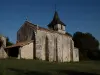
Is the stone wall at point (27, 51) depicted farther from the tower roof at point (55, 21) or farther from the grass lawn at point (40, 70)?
the tower roof at point (55, 21)

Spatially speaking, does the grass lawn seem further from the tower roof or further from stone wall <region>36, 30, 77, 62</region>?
the tower roof

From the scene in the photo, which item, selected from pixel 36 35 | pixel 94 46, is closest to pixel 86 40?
pixel 94 46

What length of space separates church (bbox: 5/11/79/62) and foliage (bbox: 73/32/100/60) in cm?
A: 1612

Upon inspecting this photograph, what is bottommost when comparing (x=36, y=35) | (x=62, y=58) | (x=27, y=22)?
(x=62, y=58)

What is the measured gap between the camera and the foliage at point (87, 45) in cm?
6514

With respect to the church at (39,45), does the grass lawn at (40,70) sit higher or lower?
lower

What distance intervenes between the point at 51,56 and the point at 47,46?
251cm

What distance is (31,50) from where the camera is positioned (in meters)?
38.1

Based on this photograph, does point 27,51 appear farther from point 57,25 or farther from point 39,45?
point 57,25

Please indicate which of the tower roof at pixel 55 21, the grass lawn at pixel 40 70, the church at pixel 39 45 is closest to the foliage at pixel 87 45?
the tower roof at pixel 55 21

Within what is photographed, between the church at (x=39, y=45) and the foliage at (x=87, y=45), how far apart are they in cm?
1612

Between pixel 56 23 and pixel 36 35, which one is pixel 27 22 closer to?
pixel 36 35

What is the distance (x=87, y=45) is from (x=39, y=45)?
112ft

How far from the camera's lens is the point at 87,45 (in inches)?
2746
